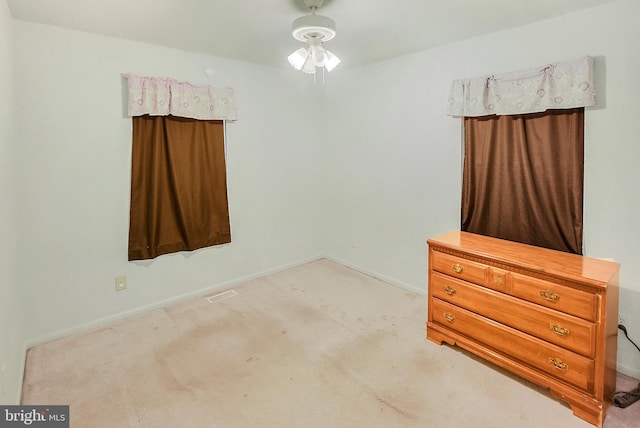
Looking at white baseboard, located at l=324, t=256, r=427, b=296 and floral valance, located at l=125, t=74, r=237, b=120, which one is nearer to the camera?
floral valance, located at l=125, t=74, r=237, b=120

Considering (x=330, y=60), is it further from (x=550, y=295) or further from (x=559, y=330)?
(x=559, y=330)

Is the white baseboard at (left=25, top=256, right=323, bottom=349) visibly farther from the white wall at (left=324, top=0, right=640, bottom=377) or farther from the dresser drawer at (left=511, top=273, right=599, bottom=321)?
the dresser drawer at (left=511, top=273, right=599, bottom=321)

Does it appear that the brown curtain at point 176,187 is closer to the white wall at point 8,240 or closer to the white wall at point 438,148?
the white wall at point 8,240

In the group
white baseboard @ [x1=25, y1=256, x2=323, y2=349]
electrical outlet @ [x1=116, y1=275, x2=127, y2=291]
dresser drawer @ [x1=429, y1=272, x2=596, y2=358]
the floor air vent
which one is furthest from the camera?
the floor air vent

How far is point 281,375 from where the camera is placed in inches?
87.7

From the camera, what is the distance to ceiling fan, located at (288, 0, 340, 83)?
84.7 inches

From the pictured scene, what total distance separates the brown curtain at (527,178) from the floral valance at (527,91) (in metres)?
0.08

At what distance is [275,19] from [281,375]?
244cm

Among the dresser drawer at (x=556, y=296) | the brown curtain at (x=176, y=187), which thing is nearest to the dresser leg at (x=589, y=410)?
the dresser drawer at (x=556, y=296)

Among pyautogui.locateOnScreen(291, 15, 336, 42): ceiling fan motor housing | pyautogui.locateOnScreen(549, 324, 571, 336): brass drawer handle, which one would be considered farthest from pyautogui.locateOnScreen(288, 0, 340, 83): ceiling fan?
pyautogui.locateOnScreen(549, 324, 571, 336): brass drawer handle

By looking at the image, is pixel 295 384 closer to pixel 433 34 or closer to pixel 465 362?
pixel 465 362

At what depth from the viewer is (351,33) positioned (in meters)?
2.70

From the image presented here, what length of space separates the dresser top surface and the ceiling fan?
1579mm

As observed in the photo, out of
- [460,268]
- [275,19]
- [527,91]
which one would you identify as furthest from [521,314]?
[275,19]
